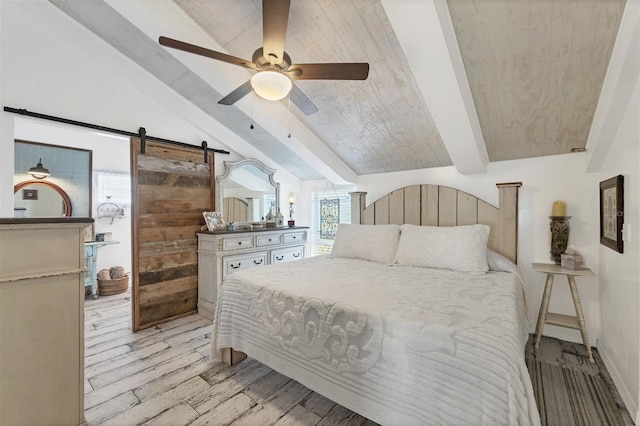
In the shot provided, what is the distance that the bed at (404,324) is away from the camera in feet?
3.87

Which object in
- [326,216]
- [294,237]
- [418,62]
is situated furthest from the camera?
[326,216]

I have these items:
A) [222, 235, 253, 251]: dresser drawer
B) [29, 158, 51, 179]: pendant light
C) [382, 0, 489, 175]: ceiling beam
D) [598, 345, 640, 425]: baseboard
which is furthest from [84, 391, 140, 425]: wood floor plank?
[29, 158, 51, 179]: pendant light

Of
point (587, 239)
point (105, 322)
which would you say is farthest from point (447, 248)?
point (105, 322)

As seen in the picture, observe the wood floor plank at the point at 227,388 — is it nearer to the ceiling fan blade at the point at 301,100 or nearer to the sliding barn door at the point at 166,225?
the sliding barn door at the point at 166,225

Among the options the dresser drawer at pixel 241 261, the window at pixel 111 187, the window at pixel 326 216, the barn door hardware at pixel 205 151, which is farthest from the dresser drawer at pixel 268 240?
the window at pixel 111 187

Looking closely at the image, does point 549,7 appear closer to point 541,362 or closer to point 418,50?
point 418,50

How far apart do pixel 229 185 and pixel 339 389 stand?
299cm

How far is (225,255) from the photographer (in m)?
3.27

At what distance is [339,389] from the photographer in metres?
1.56

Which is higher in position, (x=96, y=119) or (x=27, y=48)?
(x=27, y=48)

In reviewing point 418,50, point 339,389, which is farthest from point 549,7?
point 339,389

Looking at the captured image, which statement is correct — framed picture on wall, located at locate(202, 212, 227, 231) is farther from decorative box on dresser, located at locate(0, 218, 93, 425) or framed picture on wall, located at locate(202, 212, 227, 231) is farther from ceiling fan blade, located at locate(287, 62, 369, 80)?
ceiling fan blade, located at locate(287, 62, 369, 80)

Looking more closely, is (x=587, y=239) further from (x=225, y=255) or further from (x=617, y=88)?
(x=225, y=255)

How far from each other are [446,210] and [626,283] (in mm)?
1555
